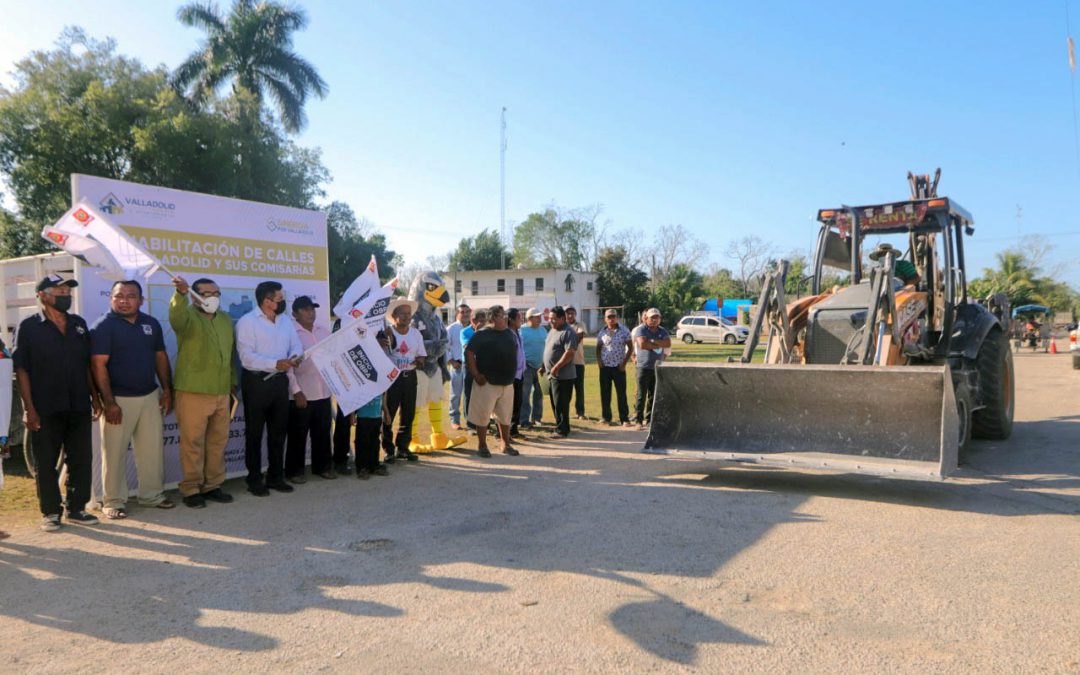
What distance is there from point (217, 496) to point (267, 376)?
3.71 ft

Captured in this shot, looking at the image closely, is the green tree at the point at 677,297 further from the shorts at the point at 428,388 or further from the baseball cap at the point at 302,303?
the baseball cap at the point at 302,303

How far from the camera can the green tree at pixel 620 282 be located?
55.8 m

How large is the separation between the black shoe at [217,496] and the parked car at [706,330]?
37.8 metres

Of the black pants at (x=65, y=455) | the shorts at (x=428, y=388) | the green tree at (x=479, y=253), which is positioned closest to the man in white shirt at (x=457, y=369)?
the shorts at (x=428, y=388)

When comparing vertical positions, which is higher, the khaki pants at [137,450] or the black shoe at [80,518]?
the khaki pants at [137,450]

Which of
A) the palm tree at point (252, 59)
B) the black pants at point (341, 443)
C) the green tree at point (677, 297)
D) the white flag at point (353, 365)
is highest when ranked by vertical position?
the palm tree at point (252, 59)

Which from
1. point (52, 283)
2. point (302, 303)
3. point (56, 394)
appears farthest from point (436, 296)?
point (56, 394)

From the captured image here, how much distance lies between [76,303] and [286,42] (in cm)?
2855

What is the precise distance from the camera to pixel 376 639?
3.44 m

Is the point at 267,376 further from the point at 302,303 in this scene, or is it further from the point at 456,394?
the point at 456,394

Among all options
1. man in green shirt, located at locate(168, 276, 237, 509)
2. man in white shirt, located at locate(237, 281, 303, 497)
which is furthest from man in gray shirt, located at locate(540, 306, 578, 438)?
man in green shirt, located at locate(168, 276, 237, 509)

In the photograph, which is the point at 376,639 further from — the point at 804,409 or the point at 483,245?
the point at 483,245

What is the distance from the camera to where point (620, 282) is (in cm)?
5594

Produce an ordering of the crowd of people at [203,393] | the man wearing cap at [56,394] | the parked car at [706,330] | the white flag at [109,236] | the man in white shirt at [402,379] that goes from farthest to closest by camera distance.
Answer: the parked car at [706,330]
the man in white shirt at [402,379]
the white flag at [109,236]
the crowd of people at [203,393]
the man wearing cap at [56,394]
